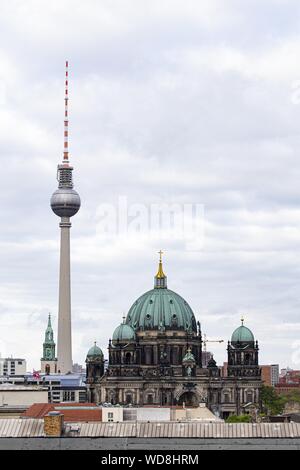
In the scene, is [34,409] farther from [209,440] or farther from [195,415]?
[209,440]

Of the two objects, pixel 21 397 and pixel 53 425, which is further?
pixel 21 397

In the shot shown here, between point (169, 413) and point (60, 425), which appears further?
point (169, 413)

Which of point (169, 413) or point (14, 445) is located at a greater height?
point (169, 413)

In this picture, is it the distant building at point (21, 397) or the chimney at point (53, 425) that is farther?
the distant building at point (21, 397)

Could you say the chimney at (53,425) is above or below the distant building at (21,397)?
below

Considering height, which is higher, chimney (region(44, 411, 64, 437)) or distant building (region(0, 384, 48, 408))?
distant building (region(0, 384, 48, 408))

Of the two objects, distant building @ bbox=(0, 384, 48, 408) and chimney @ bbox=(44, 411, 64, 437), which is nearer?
chimney @ bbox=(44, 411, 64, 437)

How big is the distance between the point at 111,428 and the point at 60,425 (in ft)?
9.02

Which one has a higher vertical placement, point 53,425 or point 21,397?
point 21,397

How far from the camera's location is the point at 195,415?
164 m
